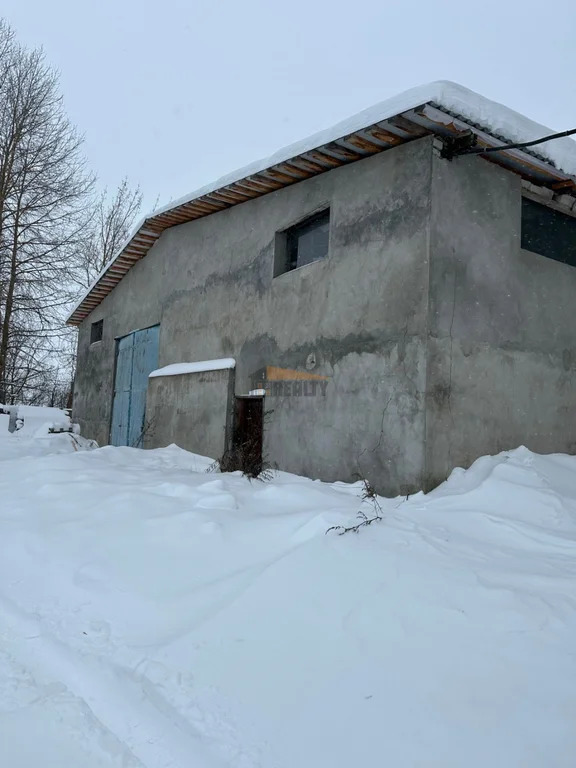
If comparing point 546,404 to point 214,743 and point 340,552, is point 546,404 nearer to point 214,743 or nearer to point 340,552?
point 340,552

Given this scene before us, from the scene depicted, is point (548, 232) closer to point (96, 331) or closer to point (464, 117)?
point (464, 117)

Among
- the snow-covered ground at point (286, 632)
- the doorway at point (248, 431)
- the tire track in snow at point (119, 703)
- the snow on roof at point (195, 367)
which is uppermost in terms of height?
the snow on roof at point (195, 367)

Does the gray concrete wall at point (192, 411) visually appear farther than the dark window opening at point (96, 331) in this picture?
No

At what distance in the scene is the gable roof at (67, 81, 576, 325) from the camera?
5.42 metres

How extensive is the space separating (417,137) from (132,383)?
8.23 meters

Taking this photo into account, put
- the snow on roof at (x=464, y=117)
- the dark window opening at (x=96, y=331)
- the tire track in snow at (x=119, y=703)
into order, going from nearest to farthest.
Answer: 1. the tire track in snow at (x=119, y=703)
2. the snow on roof at (x=464, y=117)
3. the dark window opening at (x=96, y=331)

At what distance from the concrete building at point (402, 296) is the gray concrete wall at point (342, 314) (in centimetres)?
2

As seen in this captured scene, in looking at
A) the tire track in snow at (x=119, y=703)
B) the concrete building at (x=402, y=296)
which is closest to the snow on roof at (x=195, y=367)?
the concrete building at (x=402, y=296)

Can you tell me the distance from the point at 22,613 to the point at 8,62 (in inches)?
752

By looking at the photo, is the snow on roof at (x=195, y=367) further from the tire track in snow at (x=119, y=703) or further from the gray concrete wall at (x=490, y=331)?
the tire track in snow at (x=119, y=703)

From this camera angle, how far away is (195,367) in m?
9.59

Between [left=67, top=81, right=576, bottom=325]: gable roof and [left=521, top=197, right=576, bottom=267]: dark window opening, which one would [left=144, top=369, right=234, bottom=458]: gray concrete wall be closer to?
[left=67, top=81, right=576, bottom=325]: gable roof

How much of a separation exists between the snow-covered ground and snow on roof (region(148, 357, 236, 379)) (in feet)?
13.0

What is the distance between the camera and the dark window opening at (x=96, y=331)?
1466 centimetres
